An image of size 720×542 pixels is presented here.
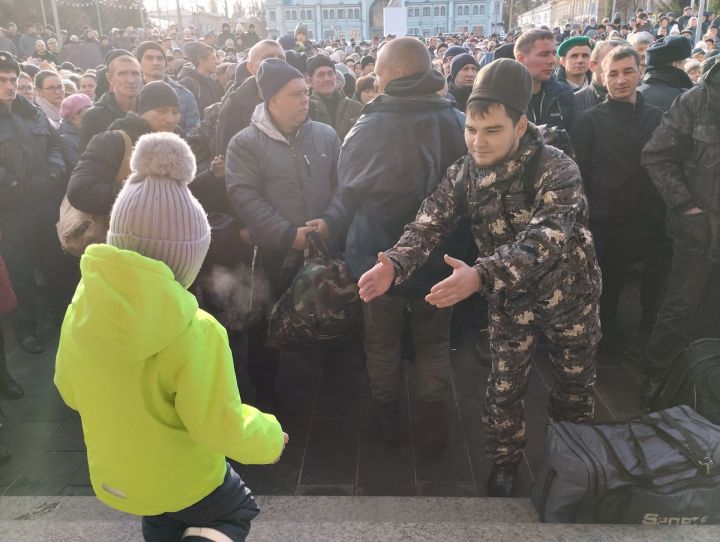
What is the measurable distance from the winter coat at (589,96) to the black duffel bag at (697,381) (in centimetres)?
208

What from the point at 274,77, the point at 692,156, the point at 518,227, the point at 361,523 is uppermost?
the point at 274,77

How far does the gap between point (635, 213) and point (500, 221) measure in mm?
1898

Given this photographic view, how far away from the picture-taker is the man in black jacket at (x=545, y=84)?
167 inches

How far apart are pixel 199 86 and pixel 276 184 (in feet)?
15.2

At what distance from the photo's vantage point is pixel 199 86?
7.66 meters

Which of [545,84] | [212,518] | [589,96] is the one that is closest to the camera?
[212,518]

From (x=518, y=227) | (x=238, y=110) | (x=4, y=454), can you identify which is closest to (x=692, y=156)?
(x=518, y=227)

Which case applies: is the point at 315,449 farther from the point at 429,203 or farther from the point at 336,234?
the point at 429,203

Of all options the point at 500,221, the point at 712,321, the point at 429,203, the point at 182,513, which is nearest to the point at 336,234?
the point at 429,203

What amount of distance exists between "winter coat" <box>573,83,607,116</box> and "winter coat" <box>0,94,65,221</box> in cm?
413

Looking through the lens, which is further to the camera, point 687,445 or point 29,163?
point 29,163

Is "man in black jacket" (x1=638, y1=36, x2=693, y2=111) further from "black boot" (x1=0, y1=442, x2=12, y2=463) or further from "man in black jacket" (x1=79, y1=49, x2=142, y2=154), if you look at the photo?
"black boot" (x1=0, y1=442, x2=12, y2=463)

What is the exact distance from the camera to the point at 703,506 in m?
2.48

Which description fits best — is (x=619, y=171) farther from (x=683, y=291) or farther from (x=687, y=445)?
(x=687, y=445)
